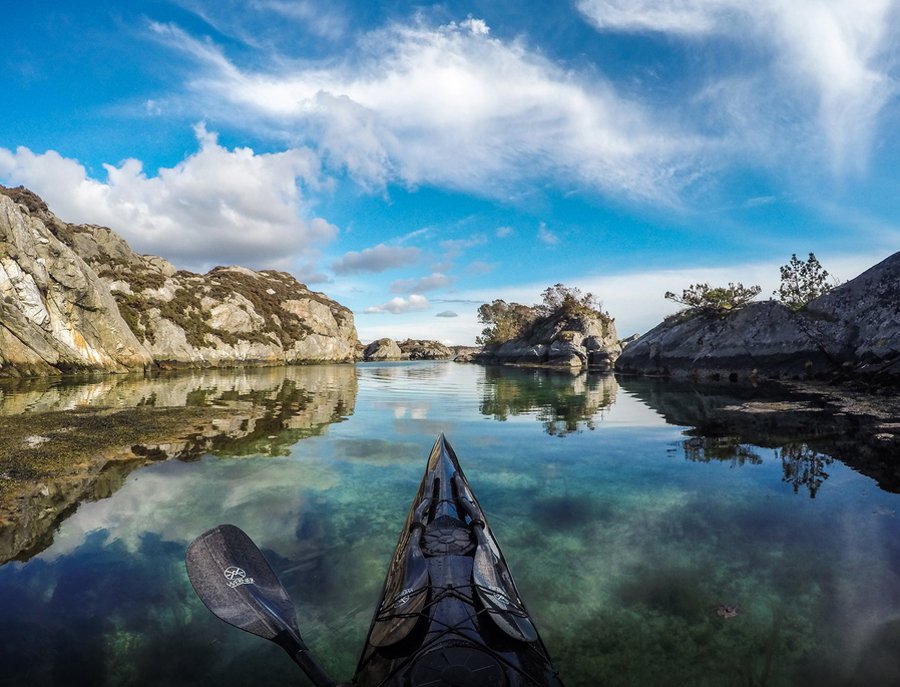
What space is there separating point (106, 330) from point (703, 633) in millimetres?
43969

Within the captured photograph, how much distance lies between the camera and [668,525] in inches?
273

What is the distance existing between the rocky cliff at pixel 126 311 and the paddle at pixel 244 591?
34.2 meters

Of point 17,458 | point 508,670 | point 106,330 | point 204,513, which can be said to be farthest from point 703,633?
point 106,330

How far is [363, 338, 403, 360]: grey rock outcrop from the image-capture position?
10656 centimetres

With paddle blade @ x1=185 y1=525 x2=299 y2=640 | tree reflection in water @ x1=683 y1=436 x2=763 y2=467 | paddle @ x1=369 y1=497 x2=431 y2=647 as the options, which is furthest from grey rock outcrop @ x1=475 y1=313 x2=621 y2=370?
paddle blade @ x1=185 y1=525 x2=299 y2=640

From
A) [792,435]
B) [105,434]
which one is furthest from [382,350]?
[792,435]

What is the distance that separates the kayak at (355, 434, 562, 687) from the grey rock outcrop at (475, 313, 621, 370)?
55.6m

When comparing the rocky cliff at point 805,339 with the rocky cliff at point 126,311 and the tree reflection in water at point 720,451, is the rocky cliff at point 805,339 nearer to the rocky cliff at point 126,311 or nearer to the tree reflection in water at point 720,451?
the tree reflection in water at point 720,451

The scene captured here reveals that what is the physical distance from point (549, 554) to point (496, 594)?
2.46 meters

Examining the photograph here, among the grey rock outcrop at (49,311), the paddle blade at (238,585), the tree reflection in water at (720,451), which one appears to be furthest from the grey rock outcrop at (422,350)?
the paddle blade at (238,585)

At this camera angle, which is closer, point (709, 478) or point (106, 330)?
point (709, 478)

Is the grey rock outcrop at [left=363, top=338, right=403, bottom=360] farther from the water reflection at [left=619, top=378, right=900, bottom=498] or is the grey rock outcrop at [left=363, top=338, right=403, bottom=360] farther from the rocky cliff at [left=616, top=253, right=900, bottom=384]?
the water reflection at [left=619, top=378, right=900, bottom=498]

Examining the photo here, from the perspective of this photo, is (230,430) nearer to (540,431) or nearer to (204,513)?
(204,513)

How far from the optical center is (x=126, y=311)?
4350cm
